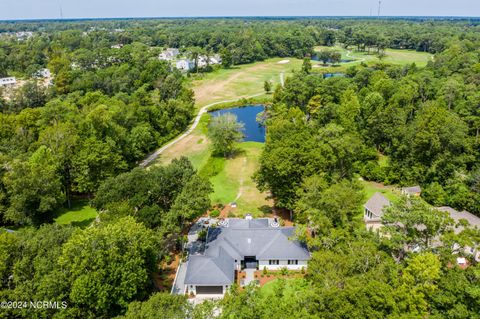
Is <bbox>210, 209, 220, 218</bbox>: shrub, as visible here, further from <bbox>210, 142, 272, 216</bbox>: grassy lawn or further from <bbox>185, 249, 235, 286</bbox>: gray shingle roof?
<bbox>185, 249, 235, 286</bbox>: gray shingle roof

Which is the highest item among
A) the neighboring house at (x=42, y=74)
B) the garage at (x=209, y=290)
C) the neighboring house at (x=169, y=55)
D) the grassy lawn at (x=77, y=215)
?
the neighboring house at (x=169, y=55)

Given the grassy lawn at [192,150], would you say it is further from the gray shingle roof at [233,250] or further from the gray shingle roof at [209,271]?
the gray shingle roof at [209,271]

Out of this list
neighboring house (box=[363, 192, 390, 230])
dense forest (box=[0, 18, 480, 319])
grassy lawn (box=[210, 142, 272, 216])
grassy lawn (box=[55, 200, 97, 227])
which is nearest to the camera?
dense forest (box=[0, 18, 480, 319])

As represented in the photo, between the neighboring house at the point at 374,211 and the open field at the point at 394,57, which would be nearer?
the neighboring house at the point at 374,211

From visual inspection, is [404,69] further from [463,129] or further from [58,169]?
[58,169]

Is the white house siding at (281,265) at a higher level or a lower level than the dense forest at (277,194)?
lower

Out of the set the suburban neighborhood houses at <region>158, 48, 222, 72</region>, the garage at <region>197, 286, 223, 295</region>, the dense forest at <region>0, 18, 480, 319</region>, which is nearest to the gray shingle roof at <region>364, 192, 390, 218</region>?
the dense forest at <region>0, 18, 480, 319</region>

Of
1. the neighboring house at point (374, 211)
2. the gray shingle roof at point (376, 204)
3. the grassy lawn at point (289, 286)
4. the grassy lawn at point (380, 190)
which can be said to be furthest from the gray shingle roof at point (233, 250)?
the grassy lawn at point (380, 190)

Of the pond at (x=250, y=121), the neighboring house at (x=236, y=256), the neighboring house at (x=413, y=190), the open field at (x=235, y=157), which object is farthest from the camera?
the pond at (x=250, y=121)
